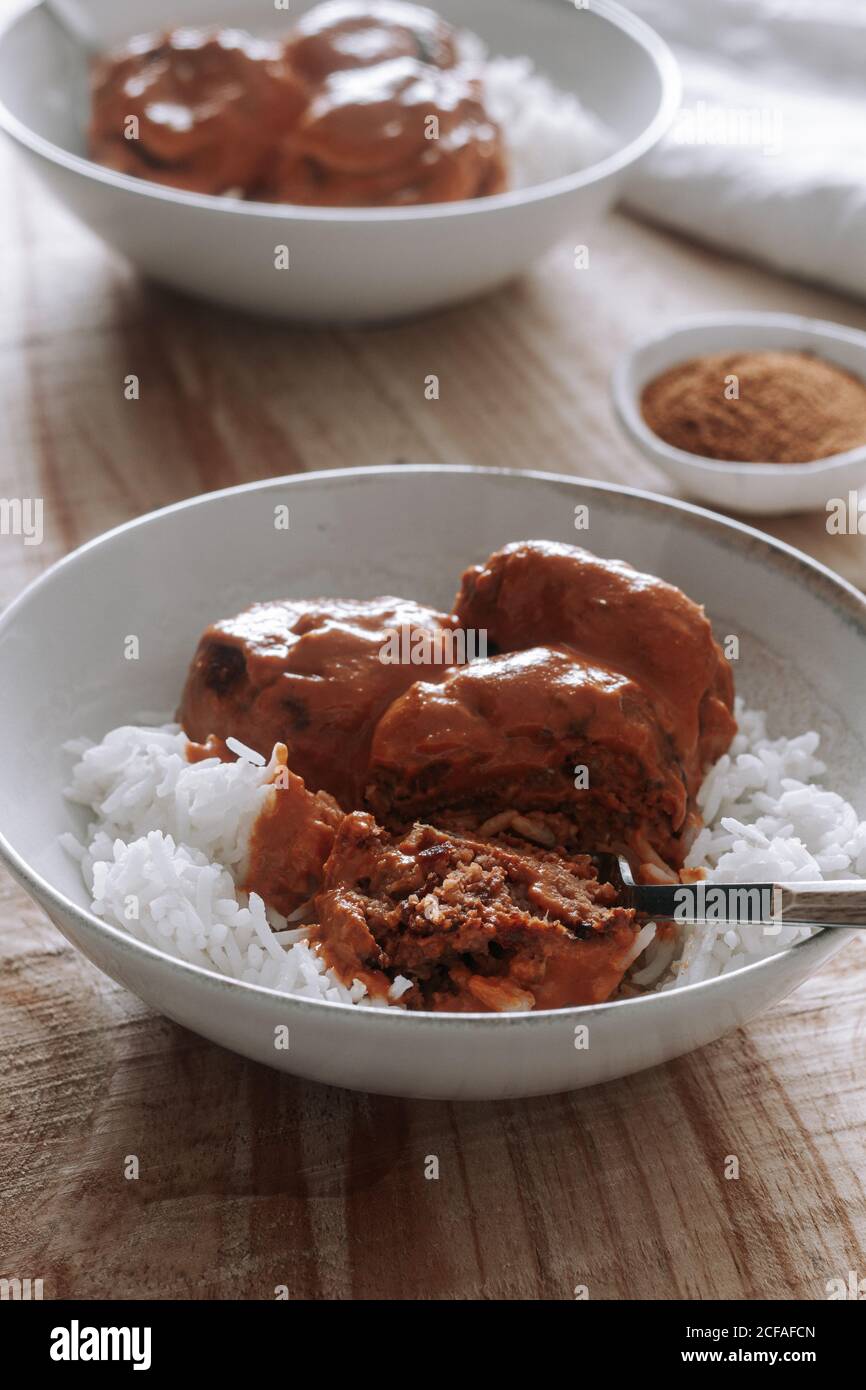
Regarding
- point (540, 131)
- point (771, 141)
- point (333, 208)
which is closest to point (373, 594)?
point (333, 208)

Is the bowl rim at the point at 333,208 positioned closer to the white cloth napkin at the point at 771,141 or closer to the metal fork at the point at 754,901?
the white cloth napkin at the point at 771,141

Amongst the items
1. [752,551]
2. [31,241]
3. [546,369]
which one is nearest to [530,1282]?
[752,551]

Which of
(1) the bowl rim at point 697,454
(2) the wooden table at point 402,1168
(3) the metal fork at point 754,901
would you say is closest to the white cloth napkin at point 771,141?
(1) the bowl rim at point 697,454

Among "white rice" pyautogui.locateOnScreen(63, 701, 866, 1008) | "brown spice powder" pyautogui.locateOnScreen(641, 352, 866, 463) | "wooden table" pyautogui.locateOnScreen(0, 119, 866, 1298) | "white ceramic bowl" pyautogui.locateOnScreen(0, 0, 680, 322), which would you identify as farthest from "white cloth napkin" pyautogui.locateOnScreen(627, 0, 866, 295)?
"wooden table" pyautogui.locateOnScreen(0, 119, 866, 1298)

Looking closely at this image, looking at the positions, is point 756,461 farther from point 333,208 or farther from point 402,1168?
point 402,1168

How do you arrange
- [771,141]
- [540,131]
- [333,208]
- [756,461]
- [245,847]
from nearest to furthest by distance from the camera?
[245,847] → [756,461] → [333,208] → [540,131] → [771,141]

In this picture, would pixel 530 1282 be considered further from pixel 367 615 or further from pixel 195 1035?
pixel 367 615
